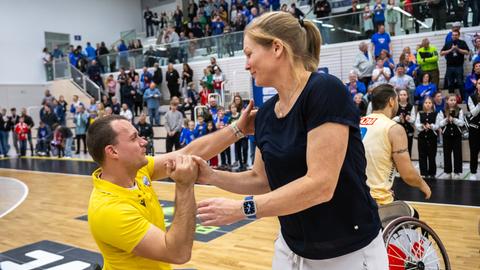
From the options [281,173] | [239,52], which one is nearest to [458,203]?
[281,173]

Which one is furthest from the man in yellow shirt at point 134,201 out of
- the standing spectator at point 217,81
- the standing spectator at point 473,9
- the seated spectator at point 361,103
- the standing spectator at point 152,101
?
the standing spectator at point 152,101

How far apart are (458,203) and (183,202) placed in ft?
19.1

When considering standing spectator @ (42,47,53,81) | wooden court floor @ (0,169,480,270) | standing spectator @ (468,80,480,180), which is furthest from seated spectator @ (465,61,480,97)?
standing spectator @ (42,47,53,81)

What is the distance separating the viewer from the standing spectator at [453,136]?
8.68 m

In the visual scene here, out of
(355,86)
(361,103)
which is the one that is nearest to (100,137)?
(361,103)

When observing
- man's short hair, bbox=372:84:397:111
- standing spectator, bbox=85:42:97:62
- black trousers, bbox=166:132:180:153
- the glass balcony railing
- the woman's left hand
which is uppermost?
standing spectator, bbox=85:42:97:62

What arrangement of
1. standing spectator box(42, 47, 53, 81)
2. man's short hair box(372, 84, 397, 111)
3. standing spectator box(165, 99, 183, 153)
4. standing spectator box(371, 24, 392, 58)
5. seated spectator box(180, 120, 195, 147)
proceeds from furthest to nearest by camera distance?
1. standing spectator box(42, 47, 53, 81)
2. standing spectator box(165, 99, 183, 153)
3. standing spectator box(371, 24, 392, 58)
4. seated spectator box(180, 120, 195, 147)
5. man's short hair box(372, 84, 397, 111)

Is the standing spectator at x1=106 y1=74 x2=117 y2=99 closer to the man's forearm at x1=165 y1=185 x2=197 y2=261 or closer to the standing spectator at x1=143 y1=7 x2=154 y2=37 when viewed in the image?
the standing spectator at x1=143 y1=7 x2=154 y2=37

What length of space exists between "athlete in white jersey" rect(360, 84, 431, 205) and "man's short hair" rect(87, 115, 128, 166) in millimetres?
1889

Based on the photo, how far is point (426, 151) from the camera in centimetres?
890

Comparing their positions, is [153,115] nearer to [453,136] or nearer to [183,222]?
[453,136]

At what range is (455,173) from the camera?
875cm

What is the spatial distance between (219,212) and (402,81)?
389 inches

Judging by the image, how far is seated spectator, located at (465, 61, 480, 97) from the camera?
975 centimetres
